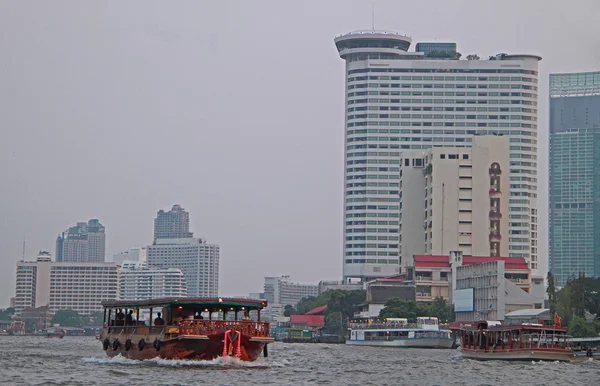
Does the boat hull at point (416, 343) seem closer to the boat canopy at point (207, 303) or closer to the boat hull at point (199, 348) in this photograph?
the boat canopy at point (207, 303)

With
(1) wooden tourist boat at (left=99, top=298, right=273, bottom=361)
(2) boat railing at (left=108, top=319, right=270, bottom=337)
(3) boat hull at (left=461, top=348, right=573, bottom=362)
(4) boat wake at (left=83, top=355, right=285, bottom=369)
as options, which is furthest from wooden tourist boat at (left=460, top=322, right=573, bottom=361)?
(2) boat railing at (left=108, top=319, right=270, bottom=337)

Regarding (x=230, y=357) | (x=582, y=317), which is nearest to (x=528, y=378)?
(x=230, y=357)

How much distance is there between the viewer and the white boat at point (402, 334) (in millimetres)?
154875

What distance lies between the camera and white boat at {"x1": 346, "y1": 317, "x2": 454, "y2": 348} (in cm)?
15488

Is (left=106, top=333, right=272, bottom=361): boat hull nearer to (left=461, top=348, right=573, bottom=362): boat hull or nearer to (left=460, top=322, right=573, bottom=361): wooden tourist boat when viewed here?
(left=461, top=348, right=573, bottom=362): boat hull

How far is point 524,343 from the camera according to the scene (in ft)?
314

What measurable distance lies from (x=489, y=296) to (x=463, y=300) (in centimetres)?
925

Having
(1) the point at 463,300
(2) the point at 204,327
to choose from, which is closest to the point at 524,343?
(2) the point at 204,327

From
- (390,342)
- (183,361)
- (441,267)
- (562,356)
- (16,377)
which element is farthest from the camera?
(441,267)

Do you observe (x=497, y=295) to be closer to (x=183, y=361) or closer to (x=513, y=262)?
(x=513, y=262)

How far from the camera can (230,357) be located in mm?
73500

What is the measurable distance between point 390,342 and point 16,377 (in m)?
96.3

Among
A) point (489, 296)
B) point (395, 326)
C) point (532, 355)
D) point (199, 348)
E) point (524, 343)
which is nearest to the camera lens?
point (199, 348)

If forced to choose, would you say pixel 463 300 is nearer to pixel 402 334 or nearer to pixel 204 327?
pixel 402 334
